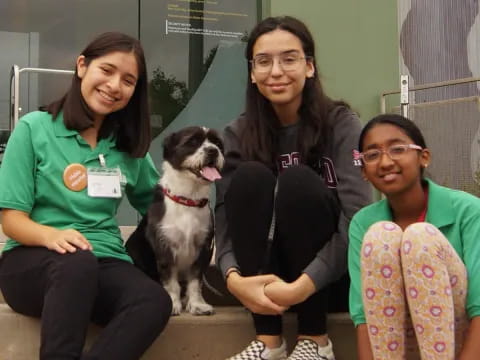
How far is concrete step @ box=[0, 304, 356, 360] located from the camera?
80.7 inches

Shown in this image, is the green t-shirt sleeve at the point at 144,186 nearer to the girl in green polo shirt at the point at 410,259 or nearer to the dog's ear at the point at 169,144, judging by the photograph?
the dog's ear at the point at 169,144

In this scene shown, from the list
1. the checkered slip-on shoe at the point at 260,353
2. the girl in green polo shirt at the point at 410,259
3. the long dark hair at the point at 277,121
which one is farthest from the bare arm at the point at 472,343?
the long dark hair at the point at 277,121

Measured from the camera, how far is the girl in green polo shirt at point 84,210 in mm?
1694

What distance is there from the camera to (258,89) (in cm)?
→ 224

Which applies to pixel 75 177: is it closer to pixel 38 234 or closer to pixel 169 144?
pixel 38 234

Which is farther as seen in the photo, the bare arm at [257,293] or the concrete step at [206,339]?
the concrete step at [206,339]

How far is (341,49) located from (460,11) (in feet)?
3.88

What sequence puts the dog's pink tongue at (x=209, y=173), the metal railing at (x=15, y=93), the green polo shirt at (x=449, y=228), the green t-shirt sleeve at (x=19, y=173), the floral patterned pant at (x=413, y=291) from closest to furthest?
the floral patterned pant at (x=413, y=291)
the green polo shirt at (x=449, y=228)
the green t-shirt sleeve at (x=19, y=173)
the dog's pink tongue at (x=209, y=173)
the metal railing at (x=15, y=93)

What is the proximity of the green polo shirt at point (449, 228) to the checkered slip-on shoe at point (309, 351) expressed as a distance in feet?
0.77

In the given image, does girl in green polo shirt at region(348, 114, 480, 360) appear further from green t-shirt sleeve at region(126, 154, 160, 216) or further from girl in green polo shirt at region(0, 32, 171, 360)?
green t-shirt sleeve at region(126, 154, 160, 216)

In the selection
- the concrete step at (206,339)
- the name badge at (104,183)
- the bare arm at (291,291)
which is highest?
the name badge at (104,183)

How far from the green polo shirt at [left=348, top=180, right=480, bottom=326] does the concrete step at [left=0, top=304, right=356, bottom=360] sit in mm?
405

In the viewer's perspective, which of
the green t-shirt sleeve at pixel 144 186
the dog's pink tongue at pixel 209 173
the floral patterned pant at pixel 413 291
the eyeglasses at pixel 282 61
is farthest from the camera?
the dog's pink tongue at pixel 209 173

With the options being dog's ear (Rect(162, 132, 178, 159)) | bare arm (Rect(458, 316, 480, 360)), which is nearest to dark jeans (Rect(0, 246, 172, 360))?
dog's ear (Rect(162, 132, 178, 159))
